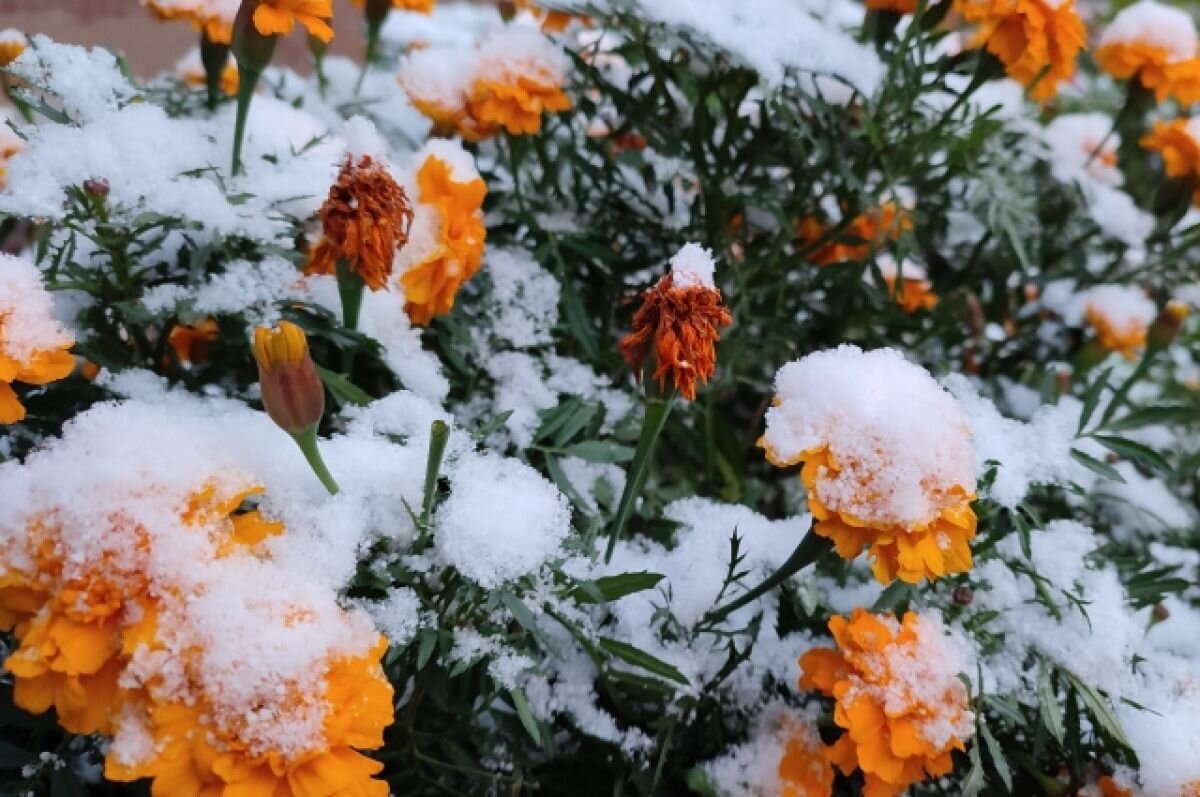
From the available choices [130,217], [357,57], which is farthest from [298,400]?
[357,57]

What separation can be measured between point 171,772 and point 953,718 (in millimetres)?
481

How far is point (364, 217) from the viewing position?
0.68 m

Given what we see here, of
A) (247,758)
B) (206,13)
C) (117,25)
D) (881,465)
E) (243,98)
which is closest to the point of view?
(247,758)

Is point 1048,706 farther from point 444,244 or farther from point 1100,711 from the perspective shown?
point 444,244

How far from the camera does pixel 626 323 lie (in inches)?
40.6

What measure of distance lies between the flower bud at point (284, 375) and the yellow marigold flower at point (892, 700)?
0.39 meters

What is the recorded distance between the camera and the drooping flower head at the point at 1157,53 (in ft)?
3.59

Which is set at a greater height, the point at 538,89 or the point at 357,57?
the point at 538,89

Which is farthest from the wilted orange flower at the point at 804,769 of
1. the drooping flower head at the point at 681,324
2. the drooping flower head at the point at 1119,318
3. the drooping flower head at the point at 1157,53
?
the drooping flower head at the point at 1157,53

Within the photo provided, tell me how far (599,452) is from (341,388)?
0.65 ft

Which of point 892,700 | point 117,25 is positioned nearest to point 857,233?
point 892,700

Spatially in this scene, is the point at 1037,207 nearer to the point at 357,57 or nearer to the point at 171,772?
the point at 171,772

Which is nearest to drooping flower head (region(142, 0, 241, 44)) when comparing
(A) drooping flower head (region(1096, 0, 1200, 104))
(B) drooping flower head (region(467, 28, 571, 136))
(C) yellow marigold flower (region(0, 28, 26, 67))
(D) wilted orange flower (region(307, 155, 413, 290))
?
(C) yellow marigold flower (region(0, 28, 26, 67))

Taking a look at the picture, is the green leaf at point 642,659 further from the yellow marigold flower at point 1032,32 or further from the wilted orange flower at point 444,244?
the yellow marigold flower at point 1032,32
